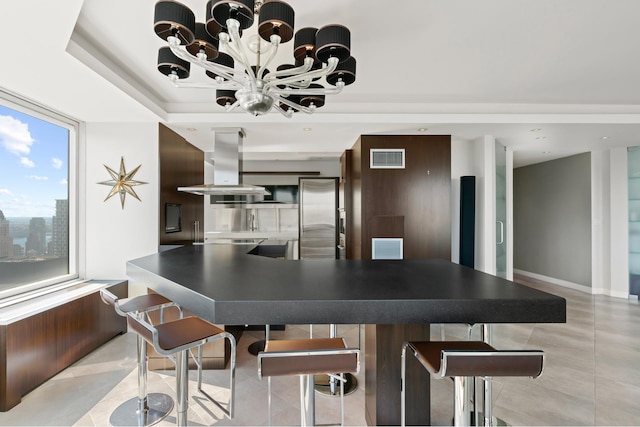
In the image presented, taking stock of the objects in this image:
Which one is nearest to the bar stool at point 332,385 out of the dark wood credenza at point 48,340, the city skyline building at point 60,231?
the dark wood credenza at point 48,340

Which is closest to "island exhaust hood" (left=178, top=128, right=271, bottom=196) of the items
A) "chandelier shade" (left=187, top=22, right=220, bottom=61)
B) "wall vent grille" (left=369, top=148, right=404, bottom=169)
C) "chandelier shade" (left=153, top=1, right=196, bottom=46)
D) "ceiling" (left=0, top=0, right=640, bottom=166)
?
"ceiling" (left=0, top=0, right=640, bottom=166)

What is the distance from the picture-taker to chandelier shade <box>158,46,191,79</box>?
1687mm

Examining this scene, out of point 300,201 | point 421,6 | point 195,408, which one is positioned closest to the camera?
point 421,6

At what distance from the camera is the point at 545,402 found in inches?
84.8

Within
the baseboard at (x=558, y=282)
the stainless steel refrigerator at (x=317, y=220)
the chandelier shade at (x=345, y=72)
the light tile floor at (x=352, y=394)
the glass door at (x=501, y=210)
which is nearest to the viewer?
the chandelier shade at (x=345, y=72)

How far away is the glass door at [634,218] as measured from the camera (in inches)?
189

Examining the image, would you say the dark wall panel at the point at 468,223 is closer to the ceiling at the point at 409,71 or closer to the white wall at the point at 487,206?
the white wall at the point at 487,206

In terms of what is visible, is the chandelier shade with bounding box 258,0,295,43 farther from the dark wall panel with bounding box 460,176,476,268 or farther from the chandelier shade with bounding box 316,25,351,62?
the dark wall panel with bounding box 460,176,476,268

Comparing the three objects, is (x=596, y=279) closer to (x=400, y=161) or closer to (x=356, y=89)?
(x=400, y=161)

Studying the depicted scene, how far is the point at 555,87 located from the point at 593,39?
0.89 metres

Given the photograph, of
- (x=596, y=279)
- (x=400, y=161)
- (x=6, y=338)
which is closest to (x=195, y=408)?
(x=6, y=338)

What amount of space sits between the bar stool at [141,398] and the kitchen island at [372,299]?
1.11 ft

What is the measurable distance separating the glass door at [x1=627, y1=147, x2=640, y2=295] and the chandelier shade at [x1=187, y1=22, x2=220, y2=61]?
6333 mm

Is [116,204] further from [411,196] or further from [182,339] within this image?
[411,196]
